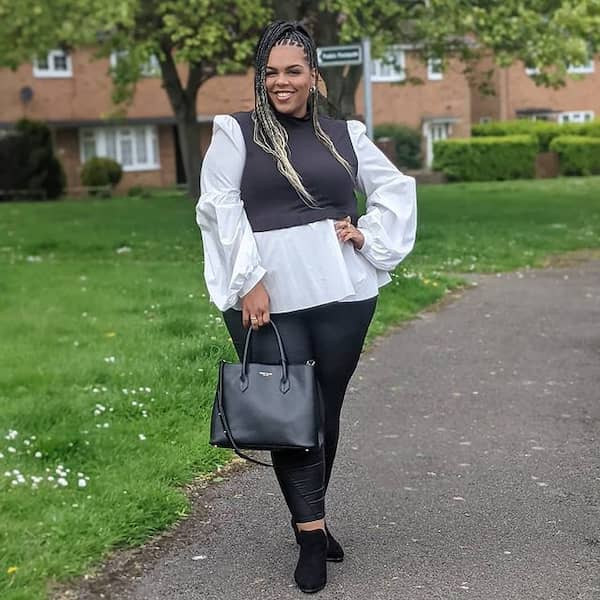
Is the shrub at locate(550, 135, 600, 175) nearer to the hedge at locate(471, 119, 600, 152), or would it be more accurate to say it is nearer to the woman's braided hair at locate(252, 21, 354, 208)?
the hedge at locate(471, 119, 600, 152)

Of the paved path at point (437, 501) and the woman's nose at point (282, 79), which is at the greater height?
the woman's nose at point (282, 79)

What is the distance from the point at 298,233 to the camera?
145 inches

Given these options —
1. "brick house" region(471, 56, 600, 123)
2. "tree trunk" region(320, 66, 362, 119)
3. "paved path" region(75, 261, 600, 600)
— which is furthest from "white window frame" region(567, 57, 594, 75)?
"paved path" region(75, 261, 600, 600)

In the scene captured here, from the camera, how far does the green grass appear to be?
4.34 meters

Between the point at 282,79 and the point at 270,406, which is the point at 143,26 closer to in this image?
the point at 282,79

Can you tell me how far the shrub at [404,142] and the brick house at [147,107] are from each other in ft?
2.63

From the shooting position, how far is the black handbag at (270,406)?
11.8 ft

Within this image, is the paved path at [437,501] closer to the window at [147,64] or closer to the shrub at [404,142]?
the window at [147,64]

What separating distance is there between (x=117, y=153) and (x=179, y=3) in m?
21.5

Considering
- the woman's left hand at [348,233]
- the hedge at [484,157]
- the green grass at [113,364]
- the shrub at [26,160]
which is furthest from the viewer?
the hedge at [484,157]

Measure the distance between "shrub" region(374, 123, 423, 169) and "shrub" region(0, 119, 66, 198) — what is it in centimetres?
1242

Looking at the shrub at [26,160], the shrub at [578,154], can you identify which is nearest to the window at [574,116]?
the shrub at [578,154]

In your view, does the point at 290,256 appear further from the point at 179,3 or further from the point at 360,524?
the point at 179,3

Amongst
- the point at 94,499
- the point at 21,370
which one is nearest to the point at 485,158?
the point at 21,370
